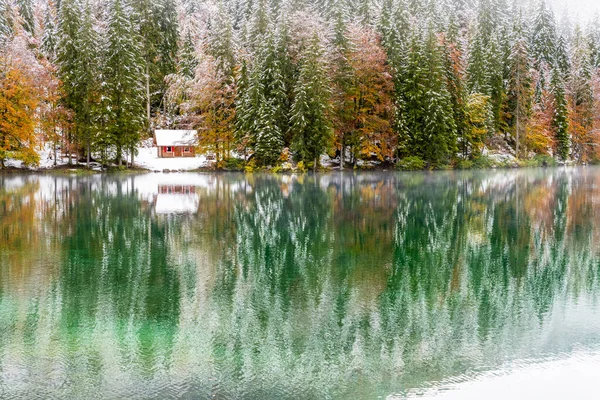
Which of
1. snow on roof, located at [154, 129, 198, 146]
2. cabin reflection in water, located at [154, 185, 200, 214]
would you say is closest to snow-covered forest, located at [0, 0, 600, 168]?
snow on roof, located at [154, 129, 198, 146]

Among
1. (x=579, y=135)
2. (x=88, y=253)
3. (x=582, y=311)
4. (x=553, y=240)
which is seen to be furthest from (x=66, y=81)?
(x=579, y=135)

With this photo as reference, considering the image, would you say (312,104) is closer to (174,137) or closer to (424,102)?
(424,102)

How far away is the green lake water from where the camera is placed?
8.69m

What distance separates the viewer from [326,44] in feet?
213

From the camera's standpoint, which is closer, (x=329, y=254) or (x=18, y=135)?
(x=329, y=254)

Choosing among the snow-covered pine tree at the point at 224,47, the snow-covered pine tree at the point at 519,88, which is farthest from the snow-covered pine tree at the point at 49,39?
the snow-covered pine tree at the point at 519,88

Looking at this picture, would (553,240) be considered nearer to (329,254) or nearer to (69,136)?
(329,254)

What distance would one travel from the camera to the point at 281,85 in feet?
205

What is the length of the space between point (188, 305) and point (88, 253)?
22.6 feet

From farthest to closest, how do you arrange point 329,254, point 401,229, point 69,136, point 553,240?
point 69,136
point 401,229
point 553,240
point 329,254

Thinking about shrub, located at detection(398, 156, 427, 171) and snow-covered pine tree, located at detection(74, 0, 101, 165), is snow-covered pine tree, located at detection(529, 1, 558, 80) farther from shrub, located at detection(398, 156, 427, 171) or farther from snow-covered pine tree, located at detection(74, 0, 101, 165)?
snow-covered pine tree, located at detection(74, 0, 101, 165)

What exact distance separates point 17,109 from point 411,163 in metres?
38.4

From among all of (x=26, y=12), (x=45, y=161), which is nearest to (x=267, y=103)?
(x=45, y=161)

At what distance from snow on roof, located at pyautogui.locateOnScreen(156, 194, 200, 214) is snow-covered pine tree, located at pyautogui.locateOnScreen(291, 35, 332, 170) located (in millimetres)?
25429
